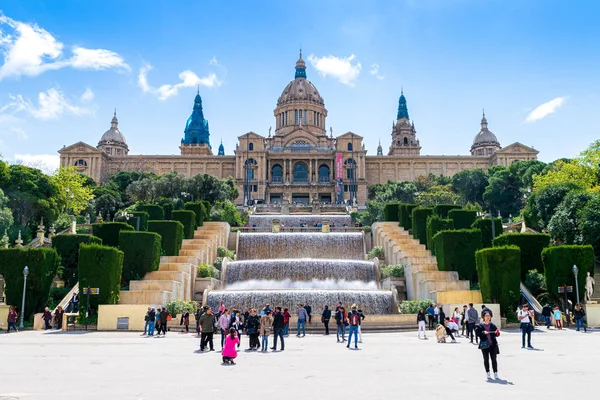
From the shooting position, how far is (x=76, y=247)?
3195cm

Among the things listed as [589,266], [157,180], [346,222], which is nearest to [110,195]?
[157,180]

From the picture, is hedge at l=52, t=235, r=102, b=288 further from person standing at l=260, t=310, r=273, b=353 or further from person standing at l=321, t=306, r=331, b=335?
person standing at l=260, t=310, r=273, b=353

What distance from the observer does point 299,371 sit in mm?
12156

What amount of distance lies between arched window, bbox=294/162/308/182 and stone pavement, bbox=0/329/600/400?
87.5 m

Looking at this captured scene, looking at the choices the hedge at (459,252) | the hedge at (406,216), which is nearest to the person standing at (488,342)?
the hedge at (459,252)

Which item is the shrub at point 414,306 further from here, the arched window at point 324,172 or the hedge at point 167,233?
the arched window at point 324,172

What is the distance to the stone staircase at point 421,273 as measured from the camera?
87.9 feet

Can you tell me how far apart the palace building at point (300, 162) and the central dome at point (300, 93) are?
224 mm

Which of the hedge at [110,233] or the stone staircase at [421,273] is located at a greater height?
the hedge at [110,233]

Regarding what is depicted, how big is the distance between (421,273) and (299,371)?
1917 centimetres

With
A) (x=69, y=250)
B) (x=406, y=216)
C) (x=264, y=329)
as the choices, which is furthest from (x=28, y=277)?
(x=406, y=216)

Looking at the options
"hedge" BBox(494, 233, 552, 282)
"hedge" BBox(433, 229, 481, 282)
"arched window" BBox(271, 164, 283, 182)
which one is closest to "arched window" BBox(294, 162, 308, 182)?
"arched window" BBox(271, 164, 283, 182)

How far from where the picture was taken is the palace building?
100000 mm

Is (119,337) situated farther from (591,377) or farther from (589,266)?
(589,266)
